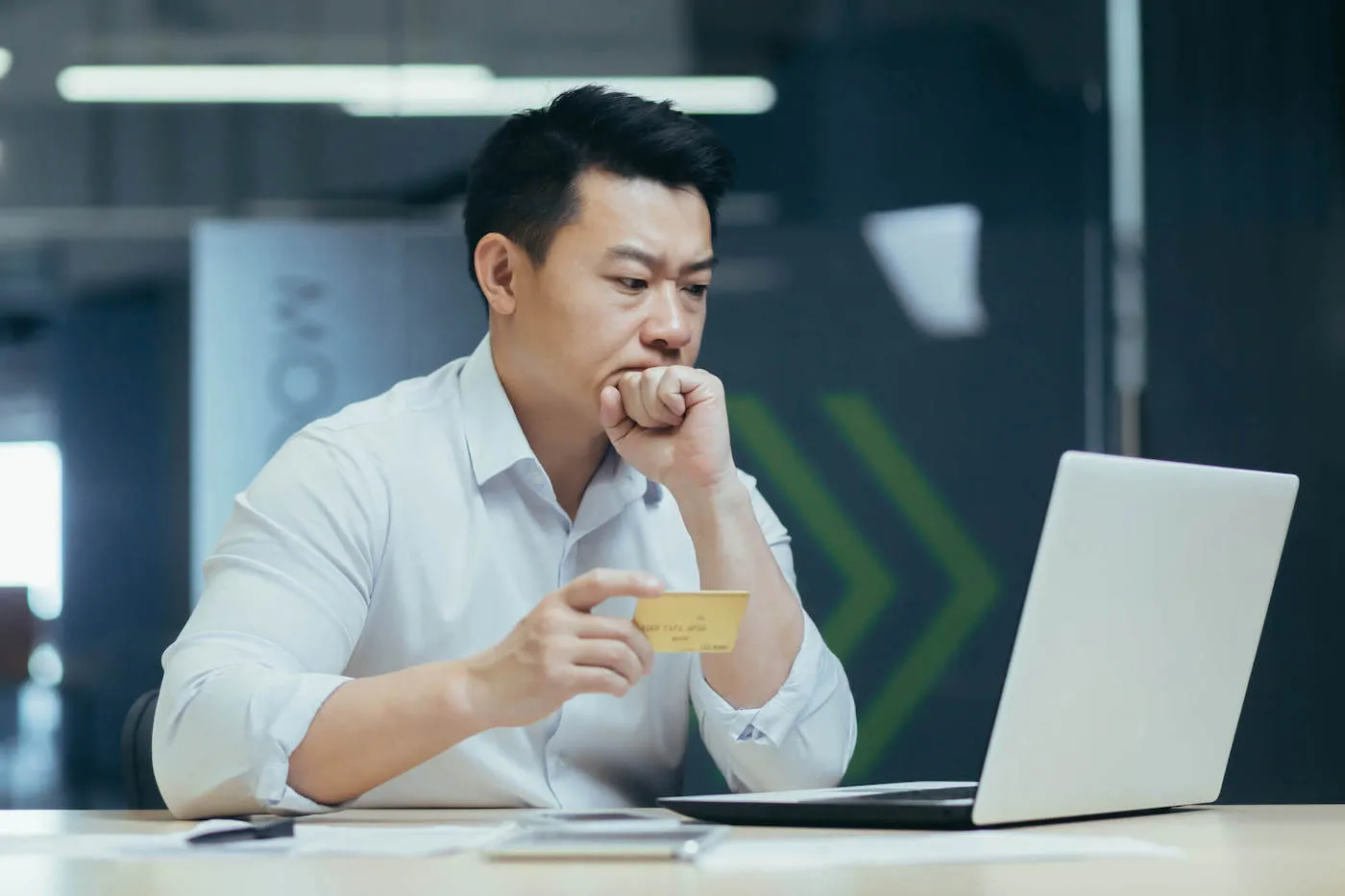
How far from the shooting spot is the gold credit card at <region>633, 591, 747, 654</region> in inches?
49.3

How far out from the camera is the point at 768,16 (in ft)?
12.7

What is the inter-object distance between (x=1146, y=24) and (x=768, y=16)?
97cm

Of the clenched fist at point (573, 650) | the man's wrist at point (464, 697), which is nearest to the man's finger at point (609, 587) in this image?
the clenched fist at point (573, 650)

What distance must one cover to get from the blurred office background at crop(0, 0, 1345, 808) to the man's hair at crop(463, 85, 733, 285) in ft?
5.26

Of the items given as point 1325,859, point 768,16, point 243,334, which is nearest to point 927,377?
point 768,16

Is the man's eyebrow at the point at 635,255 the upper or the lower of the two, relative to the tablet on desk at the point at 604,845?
upper

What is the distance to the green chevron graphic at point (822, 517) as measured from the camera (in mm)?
3760

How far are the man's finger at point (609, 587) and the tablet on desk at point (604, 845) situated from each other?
19cm

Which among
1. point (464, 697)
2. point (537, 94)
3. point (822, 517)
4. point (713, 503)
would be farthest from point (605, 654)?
point (537, 94)

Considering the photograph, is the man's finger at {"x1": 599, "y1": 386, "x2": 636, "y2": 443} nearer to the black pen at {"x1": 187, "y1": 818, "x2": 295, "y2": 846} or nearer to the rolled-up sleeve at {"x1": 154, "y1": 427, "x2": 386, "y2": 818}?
the rolled-up sleeve at {"x1": 154, "y1": 427, "x2": 386, "y2": 818}

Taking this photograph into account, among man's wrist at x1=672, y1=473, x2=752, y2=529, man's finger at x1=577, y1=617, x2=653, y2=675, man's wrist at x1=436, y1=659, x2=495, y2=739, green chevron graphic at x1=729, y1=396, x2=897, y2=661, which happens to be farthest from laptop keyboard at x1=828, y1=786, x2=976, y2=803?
green chevron graphic at x1=729, y1=396, x2=897, y2=661

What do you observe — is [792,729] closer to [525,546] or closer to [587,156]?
[525,546]

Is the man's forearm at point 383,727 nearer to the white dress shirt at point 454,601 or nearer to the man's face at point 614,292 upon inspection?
the white dress shirt at point 454,601

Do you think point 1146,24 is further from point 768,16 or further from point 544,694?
point 544,694
